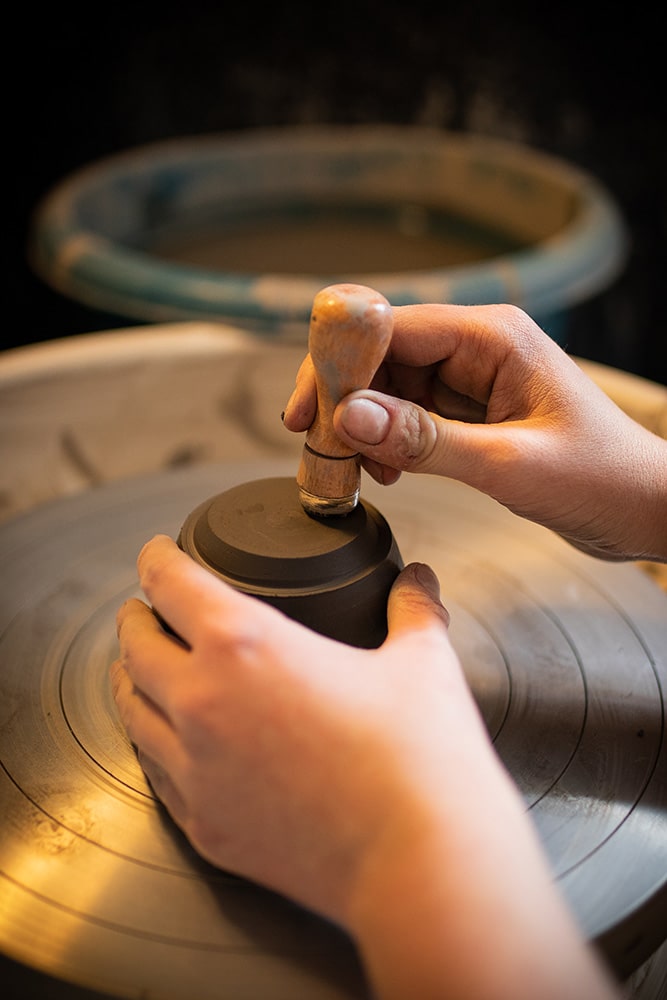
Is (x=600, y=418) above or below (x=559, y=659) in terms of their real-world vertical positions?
above

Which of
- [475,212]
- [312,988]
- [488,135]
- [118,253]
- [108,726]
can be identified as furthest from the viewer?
[488,135]

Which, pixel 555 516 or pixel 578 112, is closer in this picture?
pixel 555 516

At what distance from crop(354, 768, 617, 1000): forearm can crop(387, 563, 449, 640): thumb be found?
0.52 feet

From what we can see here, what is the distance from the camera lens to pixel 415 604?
718 millimetres

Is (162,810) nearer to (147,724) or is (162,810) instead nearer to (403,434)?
(147,724)

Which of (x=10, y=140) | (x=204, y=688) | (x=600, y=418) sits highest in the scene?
(x=600, y=418)

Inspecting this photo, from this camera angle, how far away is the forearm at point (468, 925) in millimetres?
509

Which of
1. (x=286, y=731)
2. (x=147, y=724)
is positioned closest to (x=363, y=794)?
(x=286, y=731)

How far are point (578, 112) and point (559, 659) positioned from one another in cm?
238

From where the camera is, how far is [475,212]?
8.24 ft

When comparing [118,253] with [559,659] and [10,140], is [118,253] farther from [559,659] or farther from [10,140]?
[10,140]

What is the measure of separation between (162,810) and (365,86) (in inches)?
107

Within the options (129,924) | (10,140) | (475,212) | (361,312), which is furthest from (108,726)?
(10,140)

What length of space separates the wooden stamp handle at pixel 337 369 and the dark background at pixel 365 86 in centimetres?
205
